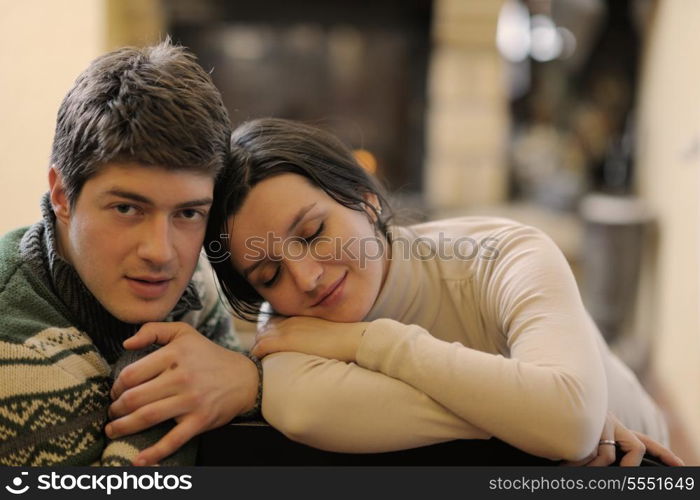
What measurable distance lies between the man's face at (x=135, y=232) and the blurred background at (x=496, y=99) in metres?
2.08

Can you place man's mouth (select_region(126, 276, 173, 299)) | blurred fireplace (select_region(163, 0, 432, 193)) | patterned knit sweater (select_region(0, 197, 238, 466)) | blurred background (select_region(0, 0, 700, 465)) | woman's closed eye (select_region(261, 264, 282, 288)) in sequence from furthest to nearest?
1. blurred fireplace (select_region(163, 0, 432, 193))
2. blurred background (select_region(0, 0, 700, 465))
3. woman's closed eye (select_region(261, 264, 282, 288))
4. man's mouth (select_region(126, 276, 173, 299))
5. patterned knit sweater (select_region(0, 197, 238, 466))

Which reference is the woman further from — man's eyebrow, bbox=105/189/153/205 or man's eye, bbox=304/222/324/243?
man's eyebrow, bbox=105/189/153/205

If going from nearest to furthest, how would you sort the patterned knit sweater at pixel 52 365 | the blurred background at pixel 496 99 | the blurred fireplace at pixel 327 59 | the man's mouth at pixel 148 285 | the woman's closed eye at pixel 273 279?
1. the patterned knit sweater at pixel 52 365
2. the man's mouth at pixel 148 285
3. the woman's closed eye at pixel 273 279
4. the blurred background at pixel 496 99
5. the blurred fireplace at pixel 327 59

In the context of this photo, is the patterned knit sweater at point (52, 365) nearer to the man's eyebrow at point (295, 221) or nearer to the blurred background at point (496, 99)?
the man's eyebrow at point (295, 221)

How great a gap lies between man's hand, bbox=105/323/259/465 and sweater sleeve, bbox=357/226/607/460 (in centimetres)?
17

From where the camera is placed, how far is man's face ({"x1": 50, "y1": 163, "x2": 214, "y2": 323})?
94 centimetres

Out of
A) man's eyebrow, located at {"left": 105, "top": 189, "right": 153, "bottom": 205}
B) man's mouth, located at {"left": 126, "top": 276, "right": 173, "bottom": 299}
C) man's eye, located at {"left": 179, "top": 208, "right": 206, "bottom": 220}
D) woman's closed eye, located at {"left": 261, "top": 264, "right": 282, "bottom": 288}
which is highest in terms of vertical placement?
man's eyebrow, located at {"left": 105, "top": 189, "right": 153, "bottom": 205}

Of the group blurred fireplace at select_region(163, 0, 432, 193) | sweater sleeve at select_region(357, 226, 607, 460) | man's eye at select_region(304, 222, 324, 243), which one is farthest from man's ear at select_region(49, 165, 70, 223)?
blurred fireplace at select_region(163, 0, 432, 193)

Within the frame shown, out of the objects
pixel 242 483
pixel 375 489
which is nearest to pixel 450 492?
pixel 375 489

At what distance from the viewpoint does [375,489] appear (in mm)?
897

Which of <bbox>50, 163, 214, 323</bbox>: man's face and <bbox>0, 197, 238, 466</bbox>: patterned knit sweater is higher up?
<bbox>50, 163, 214, 323</bbox>: man's face

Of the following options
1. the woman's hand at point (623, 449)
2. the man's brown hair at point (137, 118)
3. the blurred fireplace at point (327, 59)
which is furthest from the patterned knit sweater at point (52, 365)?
the blurred fireplace at point (327, 59)

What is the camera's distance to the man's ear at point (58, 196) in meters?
1.00

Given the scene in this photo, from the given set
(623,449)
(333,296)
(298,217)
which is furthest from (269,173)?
(623,449)
